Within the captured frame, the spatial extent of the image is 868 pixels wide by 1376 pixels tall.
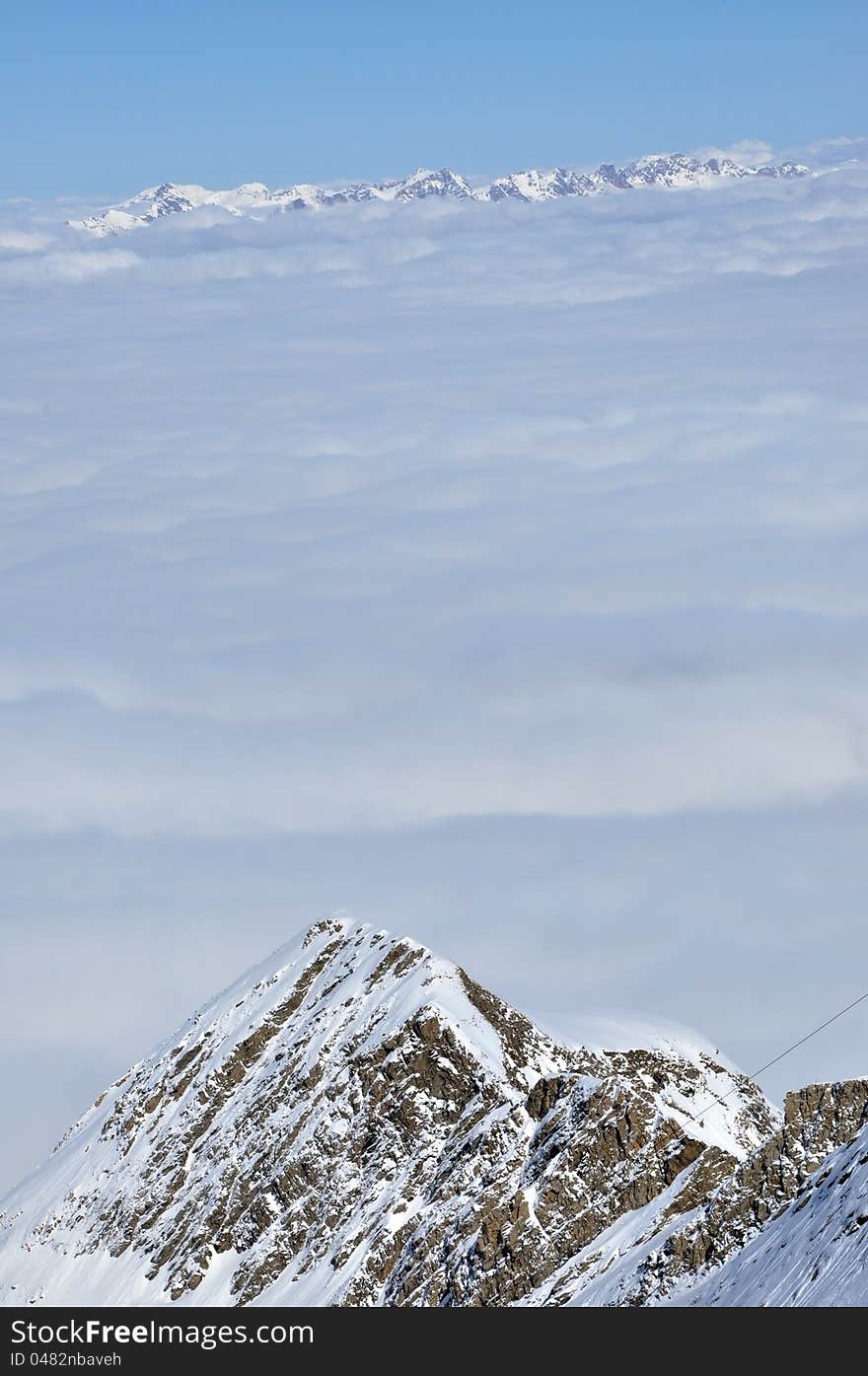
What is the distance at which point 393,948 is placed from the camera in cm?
10088

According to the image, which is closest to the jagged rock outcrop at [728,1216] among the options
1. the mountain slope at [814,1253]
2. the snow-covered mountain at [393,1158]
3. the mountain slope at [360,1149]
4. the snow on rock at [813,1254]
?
the snow-covered mountain at [393,1158]

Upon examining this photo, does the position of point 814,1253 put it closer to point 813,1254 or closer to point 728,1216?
point 813,1254

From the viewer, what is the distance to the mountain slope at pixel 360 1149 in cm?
7494

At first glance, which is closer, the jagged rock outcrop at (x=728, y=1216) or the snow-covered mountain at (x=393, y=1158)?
the jagged rock outcrop at (x=728, y=1216)

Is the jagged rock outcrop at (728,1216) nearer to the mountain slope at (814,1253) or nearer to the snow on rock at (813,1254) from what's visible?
the snow on rock at (813,1254)

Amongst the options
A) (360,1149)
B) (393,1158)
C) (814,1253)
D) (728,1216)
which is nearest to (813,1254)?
(814,1253)

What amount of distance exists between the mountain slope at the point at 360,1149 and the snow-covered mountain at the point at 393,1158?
138 mm

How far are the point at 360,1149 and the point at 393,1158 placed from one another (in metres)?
2.66

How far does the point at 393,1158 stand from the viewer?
8844 cm

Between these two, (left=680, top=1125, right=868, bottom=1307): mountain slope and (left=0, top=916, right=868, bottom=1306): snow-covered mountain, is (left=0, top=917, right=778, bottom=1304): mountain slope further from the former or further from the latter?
(left=680, top=1125, right=868, bottom=1307): mountain slope

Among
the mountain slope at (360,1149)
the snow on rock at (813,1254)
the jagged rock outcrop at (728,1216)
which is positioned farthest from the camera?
the mountain slope at (360,1149)

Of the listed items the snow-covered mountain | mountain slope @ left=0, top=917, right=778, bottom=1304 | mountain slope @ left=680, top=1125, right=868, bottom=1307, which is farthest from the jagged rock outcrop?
mountain slope @ left=0, top=917, right=778, bottom=1304
